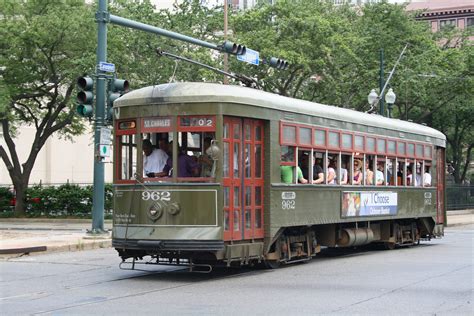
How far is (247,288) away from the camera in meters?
12.5

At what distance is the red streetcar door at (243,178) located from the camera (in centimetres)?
1368

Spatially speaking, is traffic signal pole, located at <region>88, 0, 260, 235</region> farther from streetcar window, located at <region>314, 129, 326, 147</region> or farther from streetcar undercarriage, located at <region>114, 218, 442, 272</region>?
streetcar window, located at <region>314, 129, 326, 147</region>

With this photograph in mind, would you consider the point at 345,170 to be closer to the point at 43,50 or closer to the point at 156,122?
the point at 156,122

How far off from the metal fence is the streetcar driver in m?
36.6

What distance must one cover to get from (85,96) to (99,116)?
80 cm

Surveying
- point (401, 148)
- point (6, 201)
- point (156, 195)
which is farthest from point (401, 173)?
point (6, 201)

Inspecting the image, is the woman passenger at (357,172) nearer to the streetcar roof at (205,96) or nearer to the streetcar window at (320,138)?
the streetcar window at (320,138)

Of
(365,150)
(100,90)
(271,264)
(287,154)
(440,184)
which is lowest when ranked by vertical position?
(271,264)

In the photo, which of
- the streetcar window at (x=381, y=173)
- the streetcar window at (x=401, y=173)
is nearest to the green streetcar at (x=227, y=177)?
the streetcar window at (x=381, y=173)

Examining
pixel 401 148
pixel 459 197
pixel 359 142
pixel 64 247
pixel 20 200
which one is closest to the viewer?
pixel 359 142

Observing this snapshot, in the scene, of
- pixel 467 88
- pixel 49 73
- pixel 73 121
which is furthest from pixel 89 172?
pixel 467 88

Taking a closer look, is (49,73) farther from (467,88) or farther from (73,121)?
(467,88)

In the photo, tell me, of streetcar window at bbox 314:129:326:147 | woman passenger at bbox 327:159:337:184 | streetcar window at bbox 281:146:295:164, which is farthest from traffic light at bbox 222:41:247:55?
streetcar window at bbox 281:146:295:164

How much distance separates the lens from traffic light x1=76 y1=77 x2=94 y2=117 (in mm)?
20719
